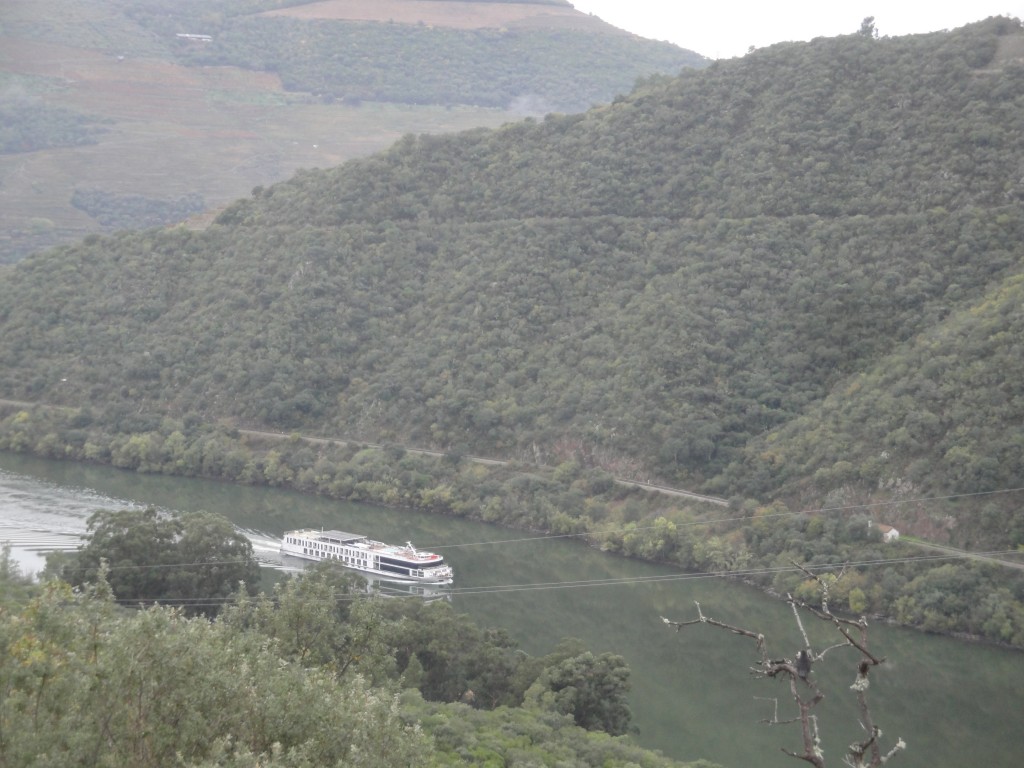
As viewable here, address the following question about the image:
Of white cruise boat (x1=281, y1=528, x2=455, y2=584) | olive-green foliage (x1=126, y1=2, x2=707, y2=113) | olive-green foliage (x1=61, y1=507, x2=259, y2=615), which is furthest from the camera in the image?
olive-green foliage (x1=126, y1=2, x2=707, y2=113)

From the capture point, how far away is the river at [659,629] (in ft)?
82.4

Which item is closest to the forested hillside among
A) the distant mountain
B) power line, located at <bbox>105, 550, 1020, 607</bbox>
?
power line, located at <bbox>105, 550, 1020, 607</bbox>

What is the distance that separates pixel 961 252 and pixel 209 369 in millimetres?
31241

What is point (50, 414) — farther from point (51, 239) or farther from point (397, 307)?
point (51, 239)

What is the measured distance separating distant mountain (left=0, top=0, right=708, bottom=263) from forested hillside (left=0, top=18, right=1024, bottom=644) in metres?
26.5

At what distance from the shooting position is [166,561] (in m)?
27.4

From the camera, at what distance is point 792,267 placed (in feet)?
150

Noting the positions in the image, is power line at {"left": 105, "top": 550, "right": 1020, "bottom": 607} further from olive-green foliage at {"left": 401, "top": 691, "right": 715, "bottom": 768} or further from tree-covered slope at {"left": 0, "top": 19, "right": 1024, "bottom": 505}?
olive-green foliage at {"left": 401, "top": 691, "right": 715, "bottom": 768}

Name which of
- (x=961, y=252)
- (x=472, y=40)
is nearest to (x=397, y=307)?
(x=961, y=252)

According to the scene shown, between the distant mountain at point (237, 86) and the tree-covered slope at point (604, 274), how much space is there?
80.2ft

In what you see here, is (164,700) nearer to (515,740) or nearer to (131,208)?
(515,740)

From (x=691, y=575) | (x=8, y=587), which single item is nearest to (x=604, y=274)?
(x=691, y=575)

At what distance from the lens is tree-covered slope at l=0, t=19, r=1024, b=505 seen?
42.5m

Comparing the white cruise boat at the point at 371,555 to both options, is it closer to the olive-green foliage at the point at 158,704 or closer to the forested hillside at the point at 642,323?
the forested hillside at the point at 642,323
